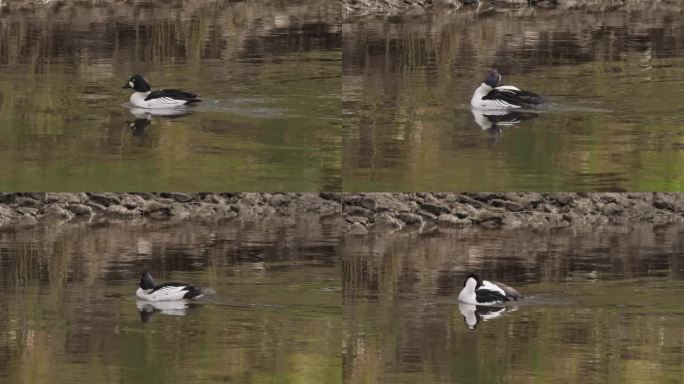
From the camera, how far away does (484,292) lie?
1179 centimetres

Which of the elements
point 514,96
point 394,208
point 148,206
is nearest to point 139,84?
point 148,206

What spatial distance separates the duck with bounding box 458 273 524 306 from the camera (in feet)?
38.5

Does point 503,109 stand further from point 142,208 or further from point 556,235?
point 142,208

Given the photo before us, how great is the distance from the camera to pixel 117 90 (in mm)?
12805

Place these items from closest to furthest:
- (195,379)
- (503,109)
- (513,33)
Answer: (195,379) → (503,109) → (513,33)

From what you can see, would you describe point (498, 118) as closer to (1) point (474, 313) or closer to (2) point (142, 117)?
(1) point (474, 313)

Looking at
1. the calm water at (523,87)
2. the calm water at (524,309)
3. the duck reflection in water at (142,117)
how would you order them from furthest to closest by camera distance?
the duck reflection in water at (142,117), the calm water at (523,87), the calm water at (524,309)

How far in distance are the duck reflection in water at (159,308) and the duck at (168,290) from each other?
28 millimetres

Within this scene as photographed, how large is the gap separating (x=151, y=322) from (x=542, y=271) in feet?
8.26

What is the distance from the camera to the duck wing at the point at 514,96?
12.2 m

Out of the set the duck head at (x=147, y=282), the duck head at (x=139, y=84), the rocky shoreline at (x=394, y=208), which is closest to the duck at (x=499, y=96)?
the rocky shoreline at (x=394, y=208)

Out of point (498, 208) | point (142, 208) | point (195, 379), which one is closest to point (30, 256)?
point (142, 208)

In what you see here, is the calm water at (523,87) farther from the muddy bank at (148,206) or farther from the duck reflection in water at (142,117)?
the duck reflection in water at (142,117)

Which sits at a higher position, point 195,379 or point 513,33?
point 513,33
